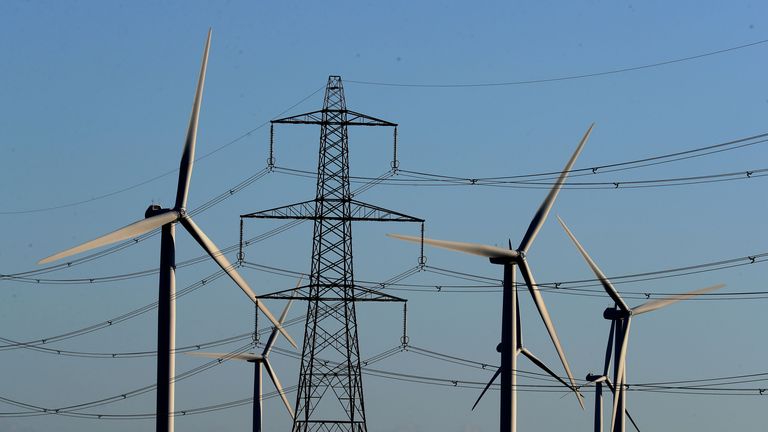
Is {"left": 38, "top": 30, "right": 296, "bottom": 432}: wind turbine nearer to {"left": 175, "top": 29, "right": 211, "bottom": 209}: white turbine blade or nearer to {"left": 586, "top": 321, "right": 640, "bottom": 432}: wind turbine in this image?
{"left": 175, "top": 29, "right": 211, "bottom": 209}: white turbine blade

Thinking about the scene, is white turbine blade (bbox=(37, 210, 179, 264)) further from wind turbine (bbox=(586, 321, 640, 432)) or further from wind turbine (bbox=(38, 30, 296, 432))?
wind turbine (bbox=(586, 321, 640, 432))

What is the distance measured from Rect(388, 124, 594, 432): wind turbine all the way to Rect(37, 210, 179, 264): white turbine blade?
719 inches

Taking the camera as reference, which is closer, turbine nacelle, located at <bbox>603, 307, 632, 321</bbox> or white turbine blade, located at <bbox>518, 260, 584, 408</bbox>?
white turbine blade, located at <bbox>518, 260, 584, 408</bbox>

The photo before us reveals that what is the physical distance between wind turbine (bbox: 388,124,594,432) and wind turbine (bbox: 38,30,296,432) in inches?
629

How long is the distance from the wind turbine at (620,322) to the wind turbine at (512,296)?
8.37 metres

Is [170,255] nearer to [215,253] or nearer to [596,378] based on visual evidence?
[215,253]

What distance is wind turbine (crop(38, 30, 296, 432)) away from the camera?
11562 cm

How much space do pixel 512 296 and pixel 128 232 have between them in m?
23.1

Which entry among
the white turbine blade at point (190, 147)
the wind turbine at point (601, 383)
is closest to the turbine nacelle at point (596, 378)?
the wind turbine at point (601, 383)

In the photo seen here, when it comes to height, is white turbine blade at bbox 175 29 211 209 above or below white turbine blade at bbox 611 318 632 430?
above

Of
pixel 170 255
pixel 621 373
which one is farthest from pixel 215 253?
pixel 621 373

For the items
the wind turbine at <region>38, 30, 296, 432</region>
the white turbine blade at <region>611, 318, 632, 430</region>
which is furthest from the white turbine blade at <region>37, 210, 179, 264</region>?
the white turbine blade at <region>611, 318, 632, 430</region>

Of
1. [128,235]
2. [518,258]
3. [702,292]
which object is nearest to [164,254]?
[128,235]

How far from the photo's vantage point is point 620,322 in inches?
5960
